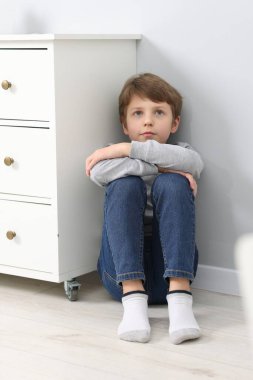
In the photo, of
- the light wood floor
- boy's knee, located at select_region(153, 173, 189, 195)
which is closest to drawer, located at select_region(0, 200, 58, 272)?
the light wood floor

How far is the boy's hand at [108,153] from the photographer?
2074 mm

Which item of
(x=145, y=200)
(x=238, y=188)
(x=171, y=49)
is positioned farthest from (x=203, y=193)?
(x=171, y=49)

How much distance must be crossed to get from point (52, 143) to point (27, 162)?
0.35 feet

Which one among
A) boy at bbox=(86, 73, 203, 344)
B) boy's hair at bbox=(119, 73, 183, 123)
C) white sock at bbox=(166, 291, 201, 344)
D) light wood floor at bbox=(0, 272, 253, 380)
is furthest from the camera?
boy's hair at bbox=(119, 73, 183, 123)

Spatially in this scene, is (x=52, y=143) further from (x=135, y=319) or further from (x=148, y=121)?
(x=135, y=319)

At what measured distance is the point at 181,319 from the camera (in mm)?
1902

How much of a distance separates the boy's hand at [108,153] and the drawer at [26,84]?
16cm

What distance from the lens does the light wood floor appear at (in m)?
1.68

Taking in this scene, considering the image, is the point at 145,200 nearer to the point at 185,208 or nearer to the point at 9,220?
the point at 185,208

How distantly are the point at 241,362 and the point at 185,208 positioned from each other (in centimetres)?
44

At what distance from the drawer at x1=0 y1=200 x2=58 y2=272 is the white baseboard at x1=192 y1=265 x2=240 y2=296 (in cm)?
44

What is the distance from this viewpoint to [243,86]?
7.06ft

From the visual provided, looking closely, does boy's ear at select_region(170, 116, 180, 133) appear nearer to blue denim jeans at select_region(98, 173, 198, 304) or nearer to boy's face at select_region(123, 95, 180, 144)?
boy's face at select_region(123, 95, 180, 144)

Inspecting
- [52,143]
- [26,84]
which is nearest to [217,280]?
[52,143]
